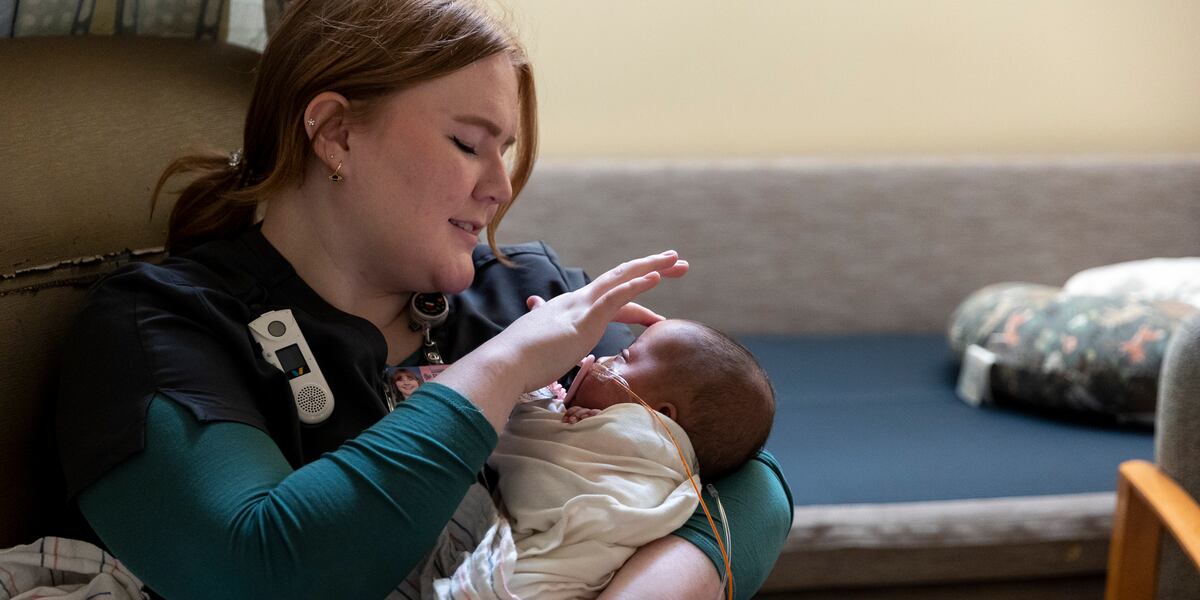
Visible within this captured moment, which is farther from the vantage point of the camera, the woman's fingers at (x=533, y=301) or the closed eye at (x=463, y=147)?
the woman's fingers at (x=533, y=301)

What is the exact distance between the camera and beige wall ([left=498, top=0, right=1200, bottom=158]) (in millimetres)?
2998

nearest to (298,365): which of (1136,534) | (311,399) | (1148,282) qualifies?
(311,399)

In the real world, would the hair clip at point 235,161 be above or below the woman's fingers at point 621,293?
above

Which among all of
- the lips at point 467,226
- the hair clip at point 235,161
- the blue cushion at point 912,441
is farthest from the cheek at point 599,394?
the blue cushion at point 912,441

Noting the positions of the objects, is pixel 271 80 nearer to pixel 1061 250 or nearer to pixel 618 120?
pixel 618 120

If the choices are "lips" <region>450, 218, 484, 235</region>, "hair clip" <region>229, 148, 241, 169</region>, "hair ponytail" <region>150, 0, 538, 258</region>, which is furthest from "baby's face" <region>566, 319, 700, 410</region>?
"hair clip" <region>229, 148, 241, 169</region>

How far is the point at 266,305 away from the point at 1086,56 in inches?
110

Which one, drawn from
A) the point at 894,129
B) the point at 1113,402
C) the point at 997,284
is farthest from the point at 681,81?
the point at 1113,402

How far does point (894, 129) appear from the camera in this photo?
125 inches

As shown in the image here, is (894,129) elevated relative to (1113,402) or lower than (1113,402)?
elevated

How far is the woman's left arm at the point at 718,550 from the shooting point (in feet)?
3.59

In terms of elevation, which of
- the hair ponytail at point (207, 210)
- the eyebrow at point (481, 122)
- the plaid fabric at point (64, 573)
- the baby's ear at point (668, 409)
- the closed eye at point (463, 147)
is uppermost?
the eyebrow at point (481, 122)

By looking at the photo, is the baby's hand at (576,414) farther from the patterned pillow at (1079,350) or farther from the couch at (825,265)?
the patterned pillow at (1079,350)

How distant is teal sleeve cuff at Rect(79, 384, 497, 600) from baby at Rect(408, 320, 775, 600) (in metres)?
0.11
